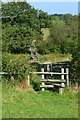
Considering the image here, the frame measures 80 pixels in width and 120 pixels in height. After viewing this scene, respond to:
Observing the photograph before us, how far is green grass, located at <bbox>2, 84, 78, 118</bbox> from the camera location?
8.67m

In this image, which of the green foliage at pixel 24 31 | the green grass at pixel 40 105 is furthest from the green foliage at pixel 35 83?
the green foliage at pixel 24 31

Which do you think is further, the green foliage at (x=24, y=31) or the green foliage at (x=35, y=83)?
the green foliage at (x=24, y=31)

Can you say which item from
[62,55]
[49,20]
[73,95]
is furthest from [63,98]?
[49,20]

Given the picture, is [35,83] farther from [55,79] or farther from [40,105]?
[40,105]

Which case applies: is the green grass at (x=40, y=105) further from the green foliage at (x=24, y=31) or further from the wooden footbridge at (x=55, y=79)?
the green foliage at (x=24, y=31)

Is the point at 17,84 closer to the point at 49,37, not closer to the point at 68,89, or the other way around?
→ the point at 68,89

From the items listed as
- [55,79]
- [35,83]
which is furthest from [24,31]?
[35,83]

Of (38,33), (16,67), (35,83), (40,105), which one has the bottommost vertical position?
(40,105)

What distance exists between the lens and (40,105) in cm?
1020

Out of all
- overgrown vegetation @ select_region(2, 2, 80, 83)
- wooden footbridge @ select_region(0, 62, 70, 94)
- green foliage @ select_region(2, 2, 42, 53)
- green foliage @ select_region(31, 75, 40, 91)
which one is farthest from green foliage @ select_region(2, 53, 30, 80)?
green foliage @ select_region(2, 2, 42, 53)

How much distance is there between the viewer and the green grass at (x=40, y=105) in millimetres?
8672

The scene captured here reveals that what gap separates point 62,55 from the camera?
39312 mm

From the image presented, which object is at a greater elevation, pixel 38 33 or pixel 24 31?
pixel 24 31

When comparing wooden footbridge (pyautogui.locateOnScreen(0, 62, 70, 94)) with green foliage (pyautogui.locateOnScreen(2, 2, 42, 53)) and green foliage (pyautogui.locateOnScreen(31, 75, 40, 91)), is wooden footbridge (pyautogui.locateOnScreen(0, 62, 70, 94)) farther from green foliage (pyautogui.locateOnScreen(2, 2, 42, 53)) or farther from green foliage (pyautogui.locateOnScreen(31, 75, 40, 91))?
green foliage (pyautogui.locateOnScreen(2, 2, 42, 53))
